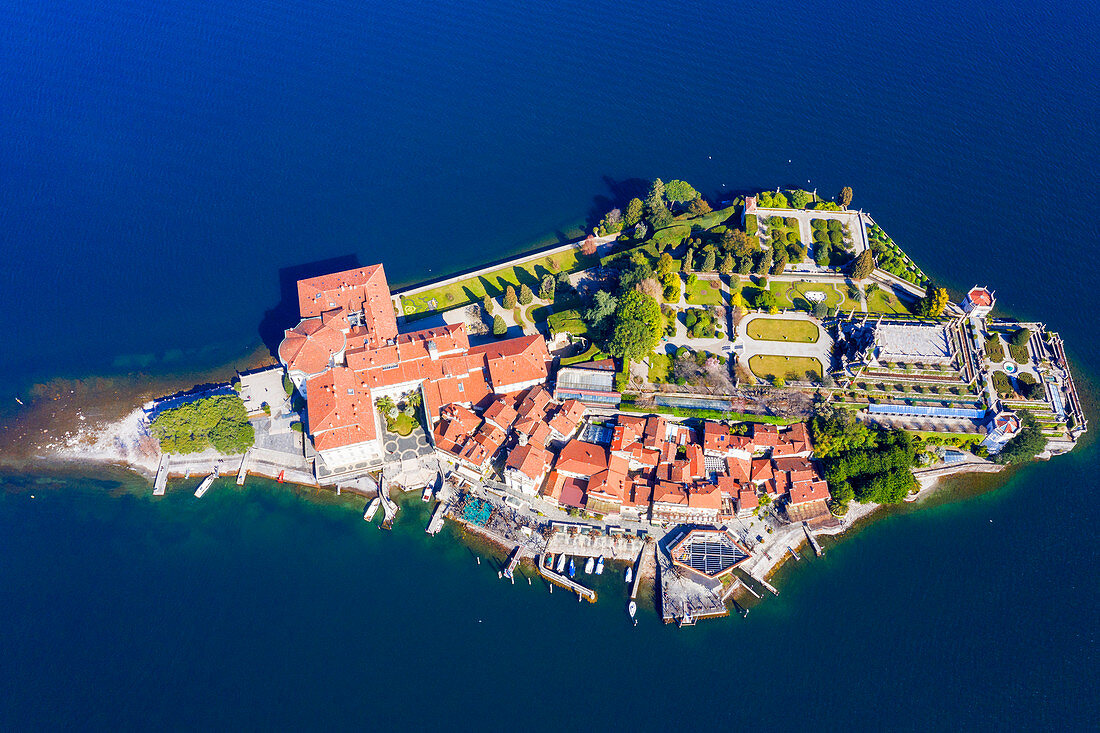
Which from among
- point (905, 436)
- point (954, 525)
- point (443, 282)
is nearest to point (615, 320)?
point (443, 282)

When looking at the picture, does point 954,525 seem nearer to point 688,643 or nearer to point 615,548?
point 688,643

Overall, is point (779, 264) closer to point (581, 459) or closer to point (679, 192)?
point (679, 192)

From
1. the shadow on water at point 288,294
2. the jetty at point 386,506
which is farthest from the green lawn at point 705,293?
the shadow on water at point 288,294

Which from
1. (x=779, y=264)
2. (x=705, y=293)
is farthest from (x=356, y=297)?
(x=779, y=264)

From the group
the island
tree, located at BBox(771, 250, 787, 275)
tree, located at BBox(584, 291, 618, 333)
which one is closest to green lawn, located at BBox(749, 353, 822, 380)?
the island

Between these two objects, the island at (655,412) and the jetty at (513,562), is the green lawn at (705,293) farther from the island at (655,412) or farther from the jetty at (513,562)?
the jetty at (513,562)

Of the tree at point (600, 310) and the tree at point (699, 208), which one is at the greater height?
the tree at point (699, 208)

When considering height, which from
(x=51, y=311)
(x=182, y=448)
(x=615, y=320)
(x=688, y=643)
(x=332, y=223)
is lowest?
(x=688, y=643)
